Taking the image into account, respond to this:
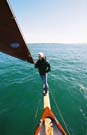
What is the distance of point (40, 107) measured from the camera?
47.0ft

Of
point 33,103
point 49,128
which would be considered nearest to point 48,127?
point 49,128

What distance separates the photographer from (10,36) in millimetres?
7270

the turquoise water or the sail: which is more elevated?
the sail

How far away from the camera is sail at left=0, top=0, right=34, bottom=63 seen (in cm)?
621

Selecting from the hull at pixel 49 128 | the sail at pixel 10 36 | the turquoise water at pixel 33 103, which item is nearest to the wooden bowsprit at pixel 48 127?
the hull at pixel 49 128

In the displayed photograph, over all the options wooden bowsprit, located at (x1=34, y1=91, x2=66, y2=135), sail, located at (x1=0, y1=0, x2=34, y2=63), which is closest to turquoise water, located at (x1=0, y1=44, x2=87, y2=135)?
wooden bowsprit, located at (x1=34, y1=91, x2=66, y2=135)

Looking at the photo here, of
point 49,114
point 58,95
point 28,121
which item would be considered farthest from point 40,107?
point 49,114

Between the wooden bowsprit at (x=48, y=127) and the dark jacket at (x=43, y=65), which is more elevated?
the dark jacket at (x=43, y=65)

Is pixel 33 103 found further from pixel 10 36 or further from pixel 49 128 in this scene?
pixel 10 36

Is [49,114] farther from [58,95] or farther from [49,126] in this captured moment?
[58,95]

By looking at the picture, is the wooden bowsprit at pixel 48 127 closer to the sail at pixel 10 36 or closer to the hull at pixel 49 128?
the hull at pixel 49 128

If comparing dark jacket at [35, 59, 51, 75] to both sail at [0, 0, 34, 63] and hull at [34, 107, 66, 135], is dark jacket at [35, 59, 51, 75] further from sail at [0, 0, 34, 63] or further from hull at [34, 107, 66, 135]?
hull at [34, 107, 66, 135]

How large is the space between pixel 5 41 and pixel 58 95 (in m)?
10.6

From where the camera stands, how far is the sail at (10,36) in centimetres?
621
